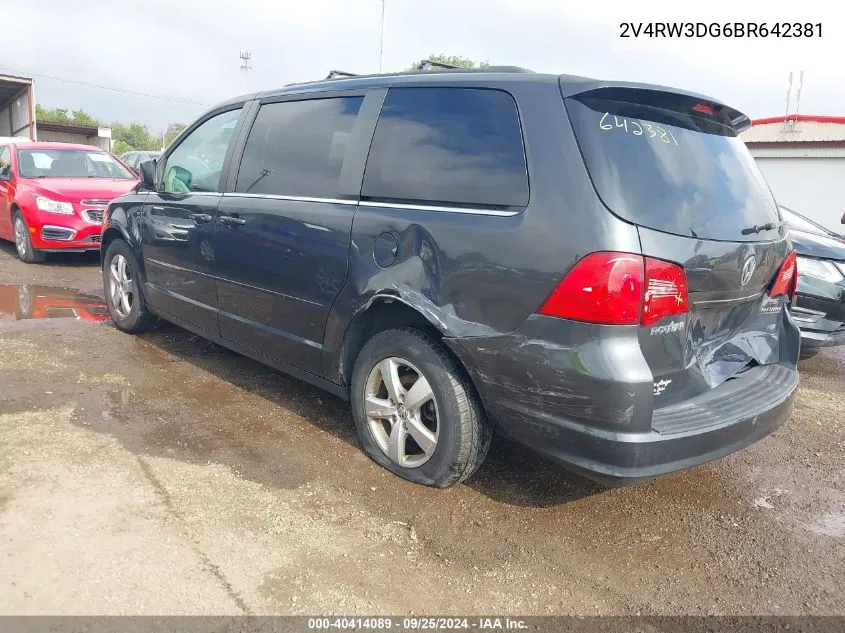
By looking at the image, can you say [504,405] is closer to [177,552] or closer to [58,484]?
[177,552]

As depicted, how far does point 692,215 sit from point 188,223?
3149 millimetres

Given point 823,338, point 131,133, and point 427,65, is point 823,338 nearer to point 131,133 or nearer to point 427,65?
point 427,65

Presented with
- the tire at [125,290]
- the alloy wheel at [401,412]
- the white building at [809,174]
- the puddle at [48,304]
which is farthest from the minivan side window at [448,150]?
the white building at [809,174]

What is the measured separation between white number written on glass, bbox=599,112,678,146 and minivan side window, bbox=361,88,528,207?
339mm

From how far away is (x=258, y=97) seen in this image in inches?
166

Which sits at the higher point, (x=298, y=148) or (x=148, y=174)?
(x=298, y=148)

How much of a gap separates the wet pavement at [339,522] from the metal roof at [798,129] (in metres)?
21.3

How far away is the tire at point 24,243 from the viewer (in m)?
8.80

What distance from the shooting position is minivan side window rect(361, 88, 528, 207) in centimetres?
277

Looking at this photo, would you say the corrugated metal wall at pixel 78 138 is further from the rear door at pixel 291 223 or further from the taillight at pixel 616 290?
the taillight at pixel 616 290

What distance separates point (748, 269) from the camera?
9.46ft

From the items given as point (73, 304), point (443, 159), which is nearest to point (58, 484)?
point (443, 159)

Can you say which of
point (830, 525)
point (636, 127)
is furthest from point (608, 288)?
point (830, 525)

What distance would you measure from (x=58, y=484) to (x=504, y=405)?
2.03 m
